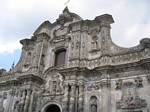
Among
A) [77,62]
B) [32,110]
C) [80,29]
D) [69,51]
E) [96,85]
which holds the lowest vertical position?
[32,110]

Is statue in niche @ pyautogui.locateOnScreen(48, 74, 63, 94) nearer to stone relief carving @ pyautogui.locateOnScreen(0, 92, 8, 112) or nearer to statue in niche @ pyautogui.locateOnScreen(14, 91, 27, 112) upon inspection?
statue in niche @ pyautogui.locateOnScreen(14, 91, 27, 112)

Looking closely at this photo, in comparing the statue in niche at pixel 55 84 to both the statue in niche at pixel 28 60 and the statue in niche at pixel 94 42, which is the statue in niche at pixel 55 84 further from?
the statue in niche at pixel 94 42

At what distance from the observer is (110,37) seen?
52.4 feet

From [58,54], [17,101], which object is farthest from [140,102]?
[17,101]

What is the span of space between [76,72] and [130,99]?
12.3ft

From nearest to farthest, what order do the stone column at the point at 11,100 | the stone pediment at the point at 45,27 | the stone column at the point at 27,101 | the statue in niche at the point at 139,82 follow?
the statue in niche at the point at 139,82, the stone column at the point at 27,101, the stone column at the point at 11,100, the stone pediment at the point at 45,27

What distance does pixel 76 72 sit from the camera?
48.8 feet

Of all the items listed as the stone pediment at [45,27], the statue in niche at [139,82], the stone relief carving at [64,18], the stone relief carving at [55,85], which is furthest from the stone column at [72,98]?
the stone pediment at [45,27]

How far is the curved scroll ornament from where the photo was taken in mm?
12632

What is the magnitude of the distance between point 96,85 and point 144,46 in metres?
3.67

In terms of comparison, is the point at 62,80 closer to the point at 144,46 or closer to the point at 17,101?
the point at 17,101

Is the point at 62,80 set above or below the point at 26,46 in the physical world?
below

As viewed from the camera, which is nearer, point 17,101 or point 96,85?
point 96,85

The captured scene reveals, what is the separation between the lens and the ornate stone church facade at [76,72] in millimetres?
13414
